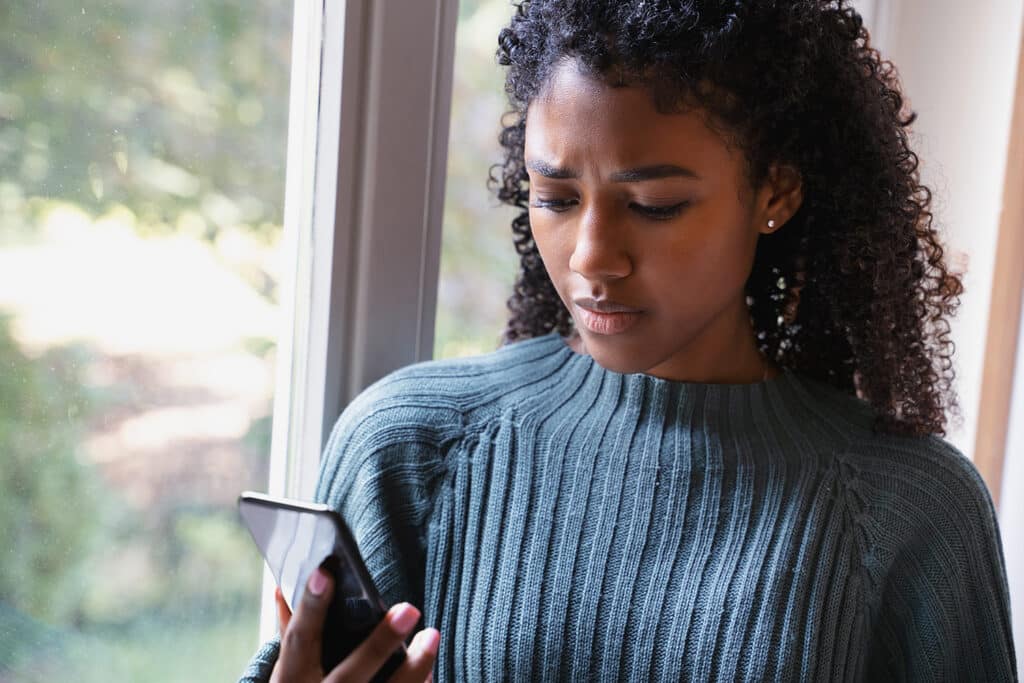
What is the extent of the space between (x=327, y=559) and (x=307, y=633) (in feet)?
0.23

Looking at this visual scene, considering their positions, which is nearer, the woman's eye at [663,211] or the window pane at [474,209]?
the woman's eye at [663,211]

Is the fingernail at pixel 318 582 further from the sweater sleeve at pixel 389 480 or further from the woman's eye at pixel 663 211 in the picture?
the woman's eye at pixel 663 211

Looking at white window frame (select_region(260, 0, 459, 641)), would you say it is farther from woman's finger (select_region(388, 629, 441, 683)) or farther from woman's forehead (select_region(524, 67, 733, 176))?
woman's finger (select_region(388, 629, 441, 683))

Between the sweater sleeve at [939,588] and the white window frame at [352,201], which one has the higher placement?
the white window frame at [352,201]

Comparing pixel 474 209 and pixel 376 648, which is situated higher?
pixel 474 209

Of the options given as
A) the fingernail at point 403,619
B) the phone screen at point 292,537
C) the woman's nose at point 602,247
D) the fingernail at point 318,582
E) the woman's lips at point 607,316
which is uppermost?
the woman's nose at point 602,247

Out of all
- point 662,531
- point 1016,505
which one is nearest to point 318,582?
point 662,531

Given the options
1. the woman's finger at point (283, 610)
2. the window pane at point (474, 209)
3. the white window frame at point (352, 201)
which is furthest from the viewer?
the window pane at point (474, 209)

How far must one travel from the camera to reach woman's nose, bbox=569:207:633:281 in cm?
94

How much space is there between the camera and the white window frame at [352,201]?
1.11 metres

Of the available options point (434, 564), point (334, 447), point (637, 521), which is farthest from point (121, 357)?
point (637, 521)

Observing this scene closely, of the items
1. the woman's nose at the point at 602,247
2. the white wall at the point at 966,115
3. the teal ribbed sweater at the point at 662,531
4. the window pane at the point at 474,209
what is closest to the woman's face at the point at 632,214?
the woman's nose at the point at 602,247

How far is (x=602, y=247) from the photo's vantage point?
94 cm

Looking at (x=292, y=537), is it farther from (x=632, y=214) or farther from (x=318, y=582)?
(x=632, y=214)
